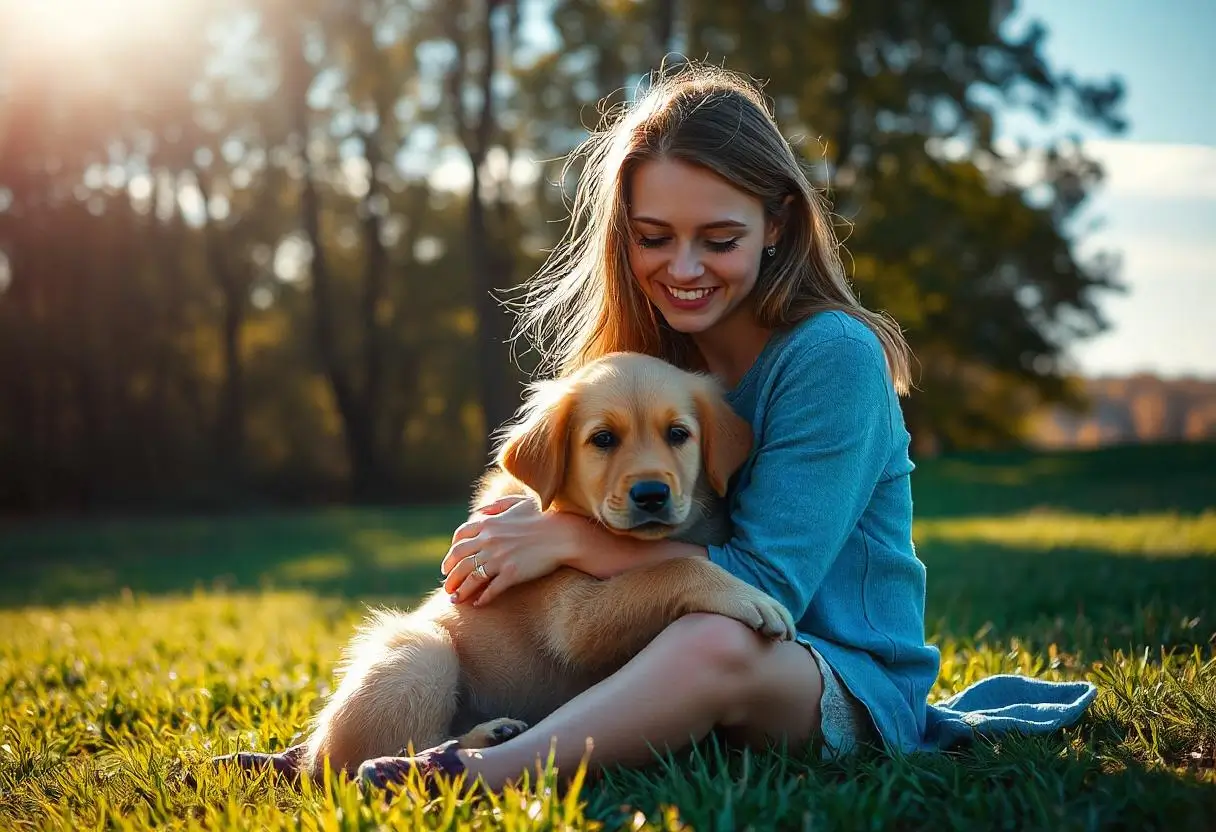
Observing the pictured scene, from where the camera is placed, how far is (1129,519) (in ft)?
38.9

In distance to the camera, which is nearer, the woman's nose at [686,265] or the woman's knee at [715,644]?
the woman's knee at [715,644]

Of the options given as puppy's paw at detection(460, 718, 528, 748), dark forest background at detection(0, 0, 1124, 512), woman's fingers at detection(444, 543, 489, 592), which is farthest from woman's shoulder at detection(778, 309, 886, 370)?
dark forest background at detection(0, 0, 1124, 512)

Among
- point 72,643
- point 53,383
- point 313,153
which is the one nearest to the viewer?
point 72,643

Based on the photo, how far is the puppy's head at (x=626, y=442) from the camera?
3.35 meters

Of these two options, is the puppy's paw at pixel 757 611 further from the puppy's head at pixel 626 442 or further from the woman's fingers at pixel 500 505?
the woman's fingers at pixel 500 505

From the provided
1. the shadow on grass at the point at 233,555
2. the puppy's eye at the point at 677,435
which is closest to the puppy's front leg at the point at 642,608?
the puppy's eye at the point at 677,435

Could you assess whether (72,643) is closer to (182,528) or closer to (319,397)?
(182,528)

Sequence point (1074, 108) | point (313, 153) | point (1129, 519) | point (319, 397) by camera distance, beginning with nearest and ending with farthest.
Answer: point (1129, 519)
point (1074, 108)
point (313, 153)
point (319, 397)

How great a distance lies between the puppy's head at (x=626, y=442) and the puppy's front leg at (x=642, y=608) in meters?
0.20

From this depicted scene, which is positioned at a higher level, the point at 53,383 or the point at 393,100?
the point at 393,100

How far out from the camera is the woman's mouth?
3.81 m

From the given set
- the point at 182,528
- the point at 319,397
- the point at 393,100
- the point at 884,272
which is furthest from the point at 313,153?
the point at 884,272

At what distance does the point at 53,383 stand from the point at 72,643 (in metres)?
17.6

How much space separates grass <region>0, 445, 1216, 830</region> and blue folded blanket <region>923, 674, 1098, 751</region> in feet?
0.25
